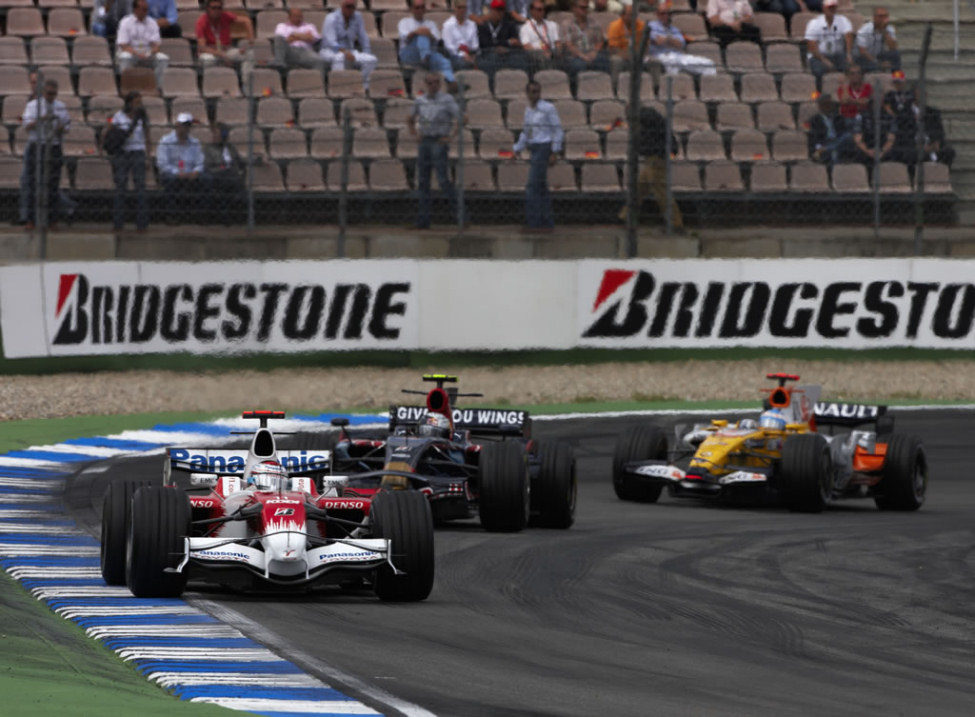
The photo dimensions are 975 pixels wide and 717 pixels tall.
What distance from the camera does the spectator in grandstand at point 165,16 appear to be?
2189cm

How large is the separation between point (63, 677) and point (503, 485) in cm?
558

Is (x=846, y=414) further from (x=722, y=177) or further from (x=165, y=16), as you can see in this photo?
(x=165, y=16)

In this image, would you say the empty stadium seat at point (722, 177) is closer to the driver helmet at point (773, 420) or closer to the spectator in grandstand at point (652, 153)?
the spectator in grandstand at point (652, 153)

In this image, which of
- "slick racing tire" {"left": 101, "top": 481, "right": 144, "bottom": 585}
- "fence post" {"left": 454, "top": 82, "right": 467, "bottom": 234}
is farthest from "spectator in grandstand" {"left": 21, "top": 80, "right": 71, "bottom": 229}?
"slick racing tire" {"left": 101, "top": 481, "right": 144, "bottom": 585}

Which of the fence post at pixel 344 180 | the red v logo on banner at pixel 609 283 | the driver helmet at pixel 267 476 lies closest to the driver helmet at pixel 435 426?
the driver helmet at pixel 267 476

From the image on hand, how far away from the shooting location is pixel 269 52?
2133 centimetres

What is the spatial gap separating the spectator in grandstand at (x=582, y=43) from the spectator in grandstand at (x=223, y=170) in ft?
13.3

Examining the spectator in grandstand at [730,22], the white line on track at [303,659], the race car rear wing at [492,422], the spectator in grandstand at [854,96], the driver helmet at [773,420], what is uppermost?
the spectator in grandstand at [730,22]

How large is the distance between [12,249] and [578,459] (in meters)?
6.91

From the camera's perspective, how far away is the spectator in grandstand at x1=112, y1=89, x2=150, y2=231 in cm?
1969

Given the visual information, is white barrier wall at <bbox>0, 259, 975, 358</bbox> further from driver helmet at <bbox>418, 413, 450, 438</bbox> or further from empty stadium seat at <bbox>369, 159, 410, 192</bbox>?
driver helmet at <bbox>418, 413, 450, 438</bbox>

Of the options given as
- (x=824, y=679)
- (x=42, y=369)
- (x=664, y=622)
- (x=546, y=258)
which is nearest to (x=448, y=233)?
(x=546, y=258)

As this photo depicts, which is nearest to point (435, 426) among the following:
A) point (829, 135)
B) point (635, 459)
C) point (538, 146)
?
point (635, 459)

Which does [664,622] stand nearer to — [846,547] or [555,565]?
[555,565]
